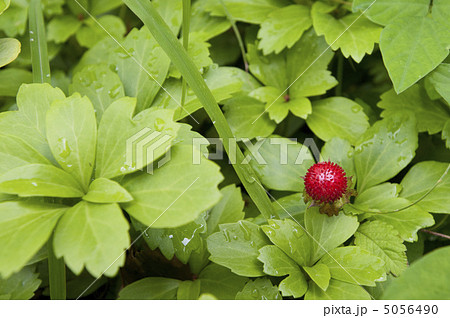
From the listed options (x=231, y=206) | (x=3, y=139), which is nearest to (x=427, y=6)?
(x=231, y=206)

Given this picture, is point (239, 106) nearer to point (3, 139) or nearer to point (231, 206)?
point (231, 206)

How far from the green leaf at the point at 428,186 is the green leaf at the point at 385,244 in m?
0.11

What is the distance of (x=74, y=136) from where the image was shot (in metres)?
0.77

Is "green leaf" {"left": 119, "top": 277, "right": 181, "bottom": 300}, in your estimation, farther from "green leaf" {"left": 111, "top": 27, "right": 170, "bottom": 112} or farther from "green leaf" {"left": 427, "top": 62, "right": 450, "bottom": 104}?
"green leaf" {"left": 427, "top": 62, "right": 450, "bottom": 104}

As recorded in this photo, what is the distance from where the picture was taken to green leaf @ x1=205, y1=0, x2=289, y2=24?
118 centimetres

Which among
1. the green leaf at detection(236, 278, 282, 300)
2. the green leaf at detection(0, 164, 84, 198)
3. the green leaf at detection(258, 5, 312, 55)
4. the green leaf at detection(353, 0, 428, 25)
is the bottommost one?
the green leaf at detection(236, 278, 282, 300)

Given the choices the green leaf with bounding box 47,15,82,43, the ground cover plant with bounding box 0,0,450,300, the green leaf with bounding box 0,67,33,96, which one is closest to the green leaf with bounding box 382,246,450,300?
the ground cover plant with bounding box 0,0,450,300

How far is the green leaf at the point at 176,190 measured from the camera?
646mm

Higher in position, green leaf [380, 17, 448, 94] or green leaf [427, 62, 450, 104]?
green leaf [380, 17, 448, 94]

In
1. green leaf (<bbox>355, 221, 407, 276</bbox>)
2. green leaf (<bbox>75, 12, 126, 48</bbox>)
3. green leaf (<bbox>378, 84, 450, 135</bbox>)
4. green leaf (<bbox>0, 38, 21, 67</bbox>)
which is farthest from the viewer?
green leaf (<bbox>75, 12, 126, 48</bbox>)

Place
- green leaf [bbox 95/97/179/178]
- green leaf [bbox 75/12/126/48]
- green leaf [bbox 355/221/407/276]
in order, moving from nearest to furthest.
→ green leaf [bbox 95/97/179/178], green leaf [bbox 355/221/407/276], green leaf [bbox 75/12/126/48]

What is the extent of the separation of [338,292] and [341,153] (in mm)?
328

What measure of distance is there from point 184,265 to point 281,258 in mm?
230

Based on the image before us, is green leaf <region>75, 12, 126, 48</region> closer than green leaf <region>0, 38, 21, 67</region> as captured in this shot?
No
